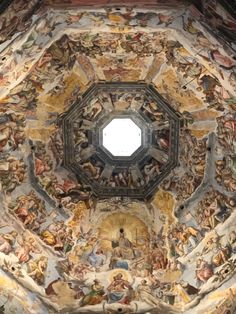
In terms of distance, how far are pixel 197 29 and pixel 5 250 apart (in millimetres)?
5845

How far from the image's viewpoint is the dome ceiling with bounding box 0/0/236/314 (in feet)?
41.5

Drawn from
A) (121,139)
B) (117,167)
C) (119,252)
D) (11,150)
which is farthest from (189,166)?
(11,150)

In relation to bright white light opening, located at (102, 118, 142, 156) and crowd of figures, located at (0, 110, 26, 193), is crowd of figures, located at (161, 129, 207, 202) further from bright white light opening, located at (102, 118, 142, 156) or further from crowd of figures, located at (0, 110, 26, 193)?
crowd of figures, located at (0, 110, 26, 193)

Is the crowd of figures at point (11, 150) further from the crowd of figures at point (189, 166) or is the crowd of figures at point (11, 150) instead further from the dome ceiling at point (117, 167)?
the crowd of figures at point (189, 166)

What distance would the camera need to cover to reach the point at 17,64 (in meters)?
12.3

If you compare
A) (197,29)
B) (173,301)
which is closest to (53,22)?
(197,29)

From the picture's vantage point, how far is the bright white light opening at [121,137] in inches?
608

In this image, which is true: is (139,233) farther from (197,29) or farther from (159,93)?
(197,29)

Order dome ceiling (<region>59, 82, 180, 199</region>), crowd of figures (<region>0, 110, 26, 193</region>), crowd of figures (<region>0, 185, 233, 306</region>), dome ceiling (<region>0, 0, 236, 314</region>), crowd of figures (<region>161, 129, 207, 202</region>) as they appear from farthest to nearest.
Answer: dome ceiling (<region>59, 82, 180, 199</region>), crowd of figures (<region>161, 129, 207, 202</region>), crowd of figures (<region>0, 110, 26, 193</region>), crowd of figures (<region>0, 185, 233, 306</region>), dome ceiling (<region>0, 0, 236, 314</region>)

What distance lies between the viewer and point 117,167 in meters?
15.4

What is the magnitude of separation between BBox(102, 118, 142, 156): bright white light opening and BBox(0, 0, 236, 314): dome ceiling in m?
0.05

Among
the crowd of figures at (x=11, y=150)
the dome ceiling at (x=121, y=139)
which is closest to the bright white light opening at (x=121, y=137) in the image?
the dome ceiling at (x=121, y=139)

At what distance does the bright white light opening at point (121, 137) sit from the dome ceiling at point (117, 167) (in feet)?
0.17

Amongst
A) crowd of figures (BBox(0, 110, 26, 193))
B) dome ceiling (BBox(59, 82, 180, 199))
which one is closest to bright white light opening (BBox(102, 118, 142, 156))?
dome ceiling (BBox(59, 82, 180, 199))
